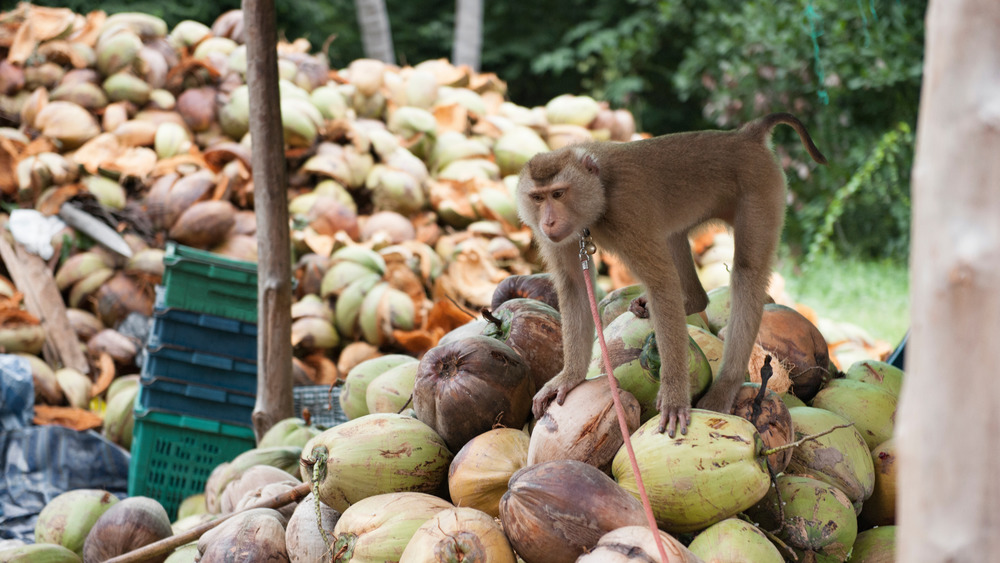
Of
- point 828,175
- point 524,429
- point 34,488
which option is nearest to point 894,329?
point 828,175

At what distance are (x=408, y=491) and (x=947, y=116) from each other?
162 centimetres

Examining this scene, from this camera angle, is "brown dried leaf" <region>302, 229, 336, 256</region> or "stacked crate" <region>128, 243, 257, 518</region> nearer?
"stacked crate" <region>128, 243, 257, 518</region>

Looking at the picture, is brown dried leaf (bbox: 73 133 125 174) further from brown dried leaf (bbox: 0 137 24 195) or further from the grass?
the grass

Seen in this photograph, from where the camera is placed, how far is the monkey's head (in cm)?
234

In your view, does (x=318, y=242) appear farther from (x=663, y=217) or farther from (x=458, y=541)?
(x=458, y=541)

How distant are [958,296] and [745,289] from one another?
5.24 feet

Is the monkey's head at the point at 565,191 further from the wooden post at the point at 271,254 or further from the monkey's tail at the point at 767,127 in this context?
the wooden post at the point at 271,254

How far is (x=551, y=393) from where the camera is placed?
90.0 inches

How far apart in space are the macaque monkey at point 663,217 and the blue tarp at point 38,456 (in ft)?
10.2

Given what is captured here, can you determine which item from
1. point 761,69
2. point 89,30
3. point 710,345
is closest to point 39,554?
point 710,345

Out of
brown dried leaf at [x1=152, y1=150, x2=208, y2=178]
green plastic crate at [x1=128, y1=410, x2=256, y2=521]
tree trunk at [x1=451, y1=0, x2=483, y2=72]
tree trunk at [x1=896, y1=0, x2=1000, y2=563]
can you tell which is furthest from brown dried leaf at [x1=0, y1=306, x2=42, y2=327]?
tree trunk at [x1=451, y1=0, x2=483, y2=72]

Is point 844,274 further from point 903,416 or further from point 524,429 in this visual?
point 903,416

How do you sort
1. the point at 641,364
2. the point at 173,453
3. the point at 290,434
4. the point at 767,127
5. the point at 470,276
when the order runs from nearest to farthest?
the point at 641,364 → the point at 767,127 → the point at 290,434 → the point at 173,453 → the point at 470,276

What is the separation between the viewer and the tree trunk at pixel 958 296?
36.6 inches
